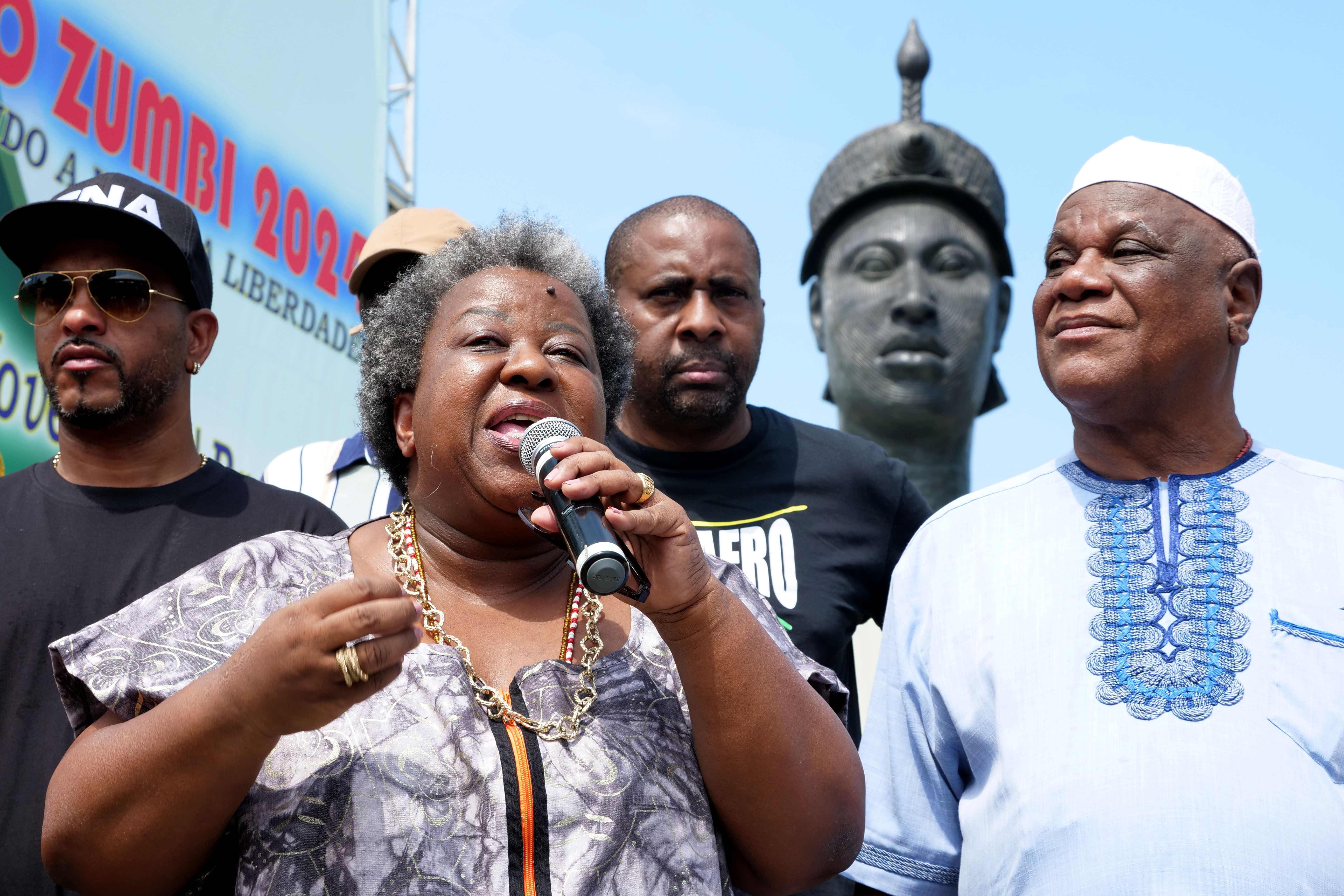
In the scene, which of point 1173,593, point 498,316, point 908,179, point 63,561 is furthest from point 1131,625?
point 908,179

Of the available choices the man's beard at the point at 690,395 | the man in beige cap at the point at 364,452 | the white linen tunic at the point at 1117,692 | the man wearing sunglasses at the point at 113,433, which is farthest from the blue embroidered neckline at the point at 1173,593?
the man in beige cap at the point at 364,452

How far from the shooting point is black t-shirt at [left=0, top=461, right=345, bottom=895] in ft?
7.51

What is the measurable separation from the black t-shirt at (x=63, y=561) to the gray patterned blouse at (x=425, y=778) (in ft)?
1.85

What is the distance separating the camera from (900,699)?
256 cm

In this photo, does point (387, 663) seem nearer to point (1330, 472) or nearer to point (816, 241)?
point (1330, 472)

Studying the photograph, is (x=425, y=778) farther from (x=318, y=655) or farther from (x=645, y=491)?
(x=645, y=491)

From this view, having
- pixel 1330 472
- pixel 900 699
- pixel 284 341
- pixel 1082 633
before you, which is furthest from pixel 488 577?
pixel 284 341

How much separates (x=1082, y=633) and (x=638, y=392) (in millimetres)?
1488

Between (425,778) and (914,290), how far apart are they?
623cm

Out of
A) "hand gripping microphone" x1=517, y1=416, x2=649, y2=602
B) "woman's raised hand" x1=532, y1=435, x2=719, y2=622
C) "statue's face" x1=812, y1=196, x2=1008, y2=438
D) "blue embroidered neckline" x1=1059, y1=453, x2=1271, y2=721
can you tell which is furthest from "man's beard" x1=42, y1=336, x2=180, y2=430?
"statue's face" x1=812, y1=196, x2=1008, y2=438

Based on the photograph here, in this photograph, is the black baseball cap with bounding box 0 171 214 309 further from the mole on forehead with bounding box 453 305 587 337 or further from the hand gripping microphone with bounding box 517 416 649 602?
the hand gripping microphone with bounding box 517 416 649 602

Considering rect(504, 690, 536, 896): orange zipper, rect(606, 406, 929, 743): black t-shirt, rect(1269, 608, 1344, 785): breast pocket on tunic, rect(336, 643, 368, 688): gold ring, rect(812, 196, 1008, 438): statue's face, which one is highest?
rect(812, 196, 1008, 438): statue's face

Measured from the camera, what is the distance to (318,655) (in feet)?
5.05

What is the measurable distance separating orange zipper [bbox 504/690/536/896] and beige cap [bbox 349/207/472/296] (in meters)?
2.02
